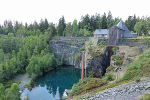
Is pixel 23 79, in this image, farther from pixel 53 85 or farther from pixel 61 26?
pixel 61 26

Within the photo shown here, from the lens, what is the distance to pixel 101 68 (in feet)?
76.0

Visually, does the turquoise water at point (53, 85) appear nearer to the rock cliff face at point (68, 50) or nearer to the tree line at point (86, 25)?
the rock cliff face at point (68, 50)

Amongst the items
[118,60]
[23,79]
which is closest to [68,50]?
[23,79]

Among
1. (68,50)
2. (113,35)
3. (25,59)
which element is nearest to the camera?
(113,35)

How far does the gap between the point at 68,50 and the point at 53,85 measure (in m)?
19.1

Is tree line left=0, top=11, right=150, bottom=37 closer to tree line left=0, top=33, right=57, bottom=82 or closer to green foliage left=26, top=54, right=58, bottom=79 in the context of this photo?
→ tree line left=0, top=33, right=57, bottom=82

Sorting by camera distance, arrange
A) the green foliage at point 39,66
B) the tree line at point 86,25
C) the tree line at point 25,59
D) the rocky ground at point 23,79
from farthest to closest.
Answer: the tree line at point 86,25 < the green foliage at point 39,66 < the tree line at point 25,59 < the rocky ground at point 23,79

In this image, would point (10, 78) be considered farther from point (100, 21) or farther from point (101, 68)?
point (100, 21)

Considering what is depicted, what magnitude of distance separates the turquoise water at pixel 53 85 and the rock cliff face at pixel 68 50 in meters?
4.69

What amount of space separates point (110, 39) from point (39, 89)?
20351mm

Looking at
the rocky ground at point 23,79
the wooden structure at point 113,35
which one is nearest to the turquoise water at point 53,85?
the rocky ground at point 23,79

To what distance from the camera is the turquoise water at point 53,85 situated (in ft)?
80.9

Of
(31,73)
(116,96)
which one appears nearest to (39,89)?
(31,73)

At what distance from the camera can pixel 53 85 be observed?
30953 millimetres
